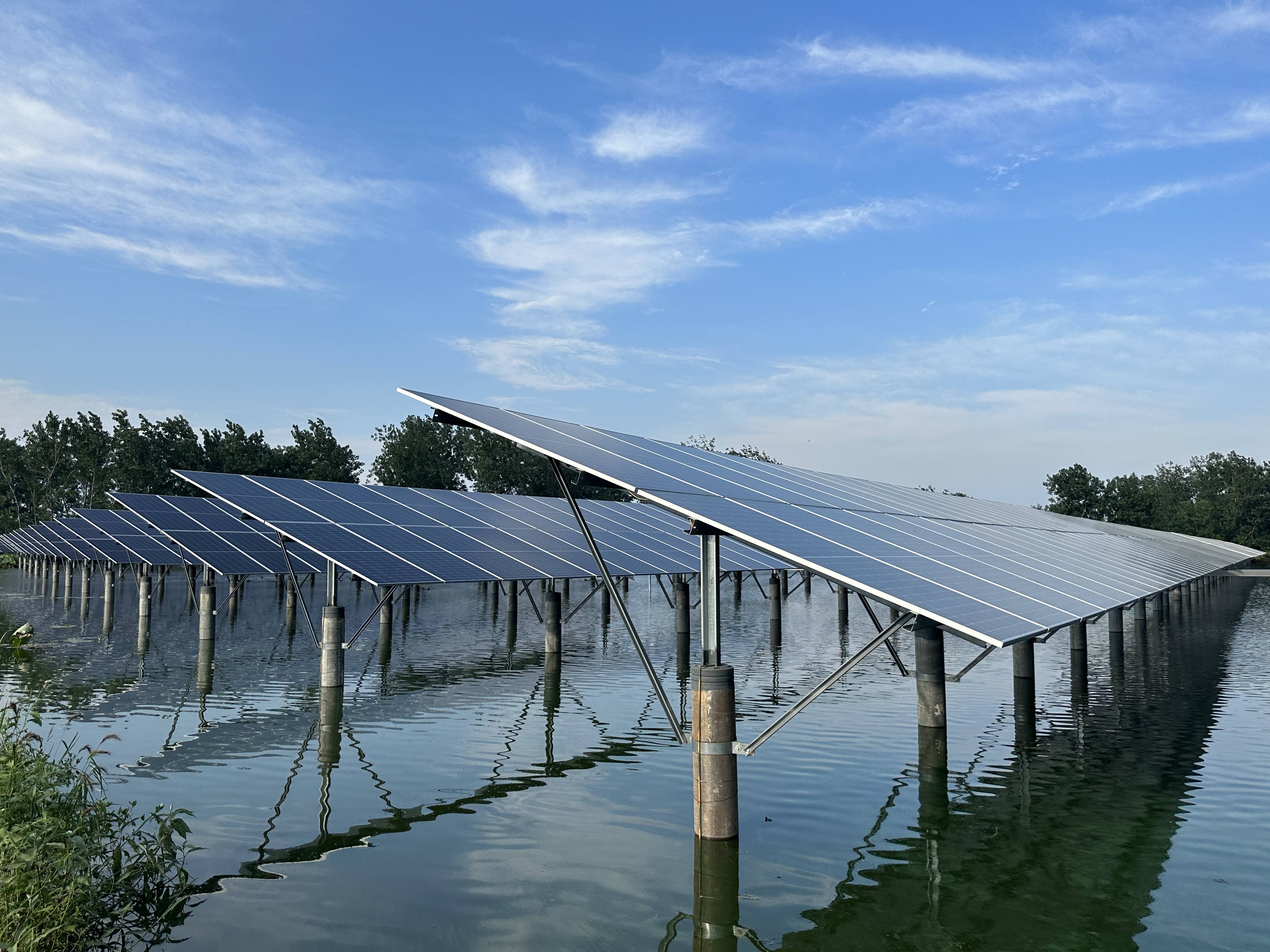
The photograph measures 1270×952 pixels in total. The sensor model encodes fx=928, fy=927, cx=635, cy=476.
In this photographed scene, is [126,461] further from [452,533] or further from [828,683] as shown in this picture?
[828,683]

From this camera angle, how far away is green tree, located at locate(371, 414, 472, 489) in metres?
132

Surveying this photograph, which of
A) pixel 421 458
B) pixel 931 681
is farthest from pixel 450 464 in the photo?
pixel 931 681

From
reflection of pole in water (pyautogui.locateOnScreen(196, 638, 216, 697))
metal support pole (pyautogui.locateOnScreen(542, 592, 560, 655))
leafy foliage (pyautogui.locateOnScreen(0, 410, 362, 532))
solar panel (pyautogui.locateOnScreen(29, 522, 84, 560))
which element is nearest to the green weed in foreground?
reflection of pole in water (pyautogui.locateOnScreen(196, 638, 216, 697))

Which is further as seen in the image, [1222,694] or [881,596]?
[1222,694]

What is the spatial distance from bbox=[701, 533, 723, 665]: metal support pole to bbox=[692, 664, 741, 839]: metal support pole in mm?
252

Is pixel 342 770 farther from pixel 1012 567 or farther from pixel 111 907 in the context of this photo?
pixel 1012 567

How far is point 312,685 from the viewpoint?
2536 centimetres

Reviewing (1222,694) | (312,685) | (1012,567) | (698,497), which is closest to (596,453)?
(698,497)

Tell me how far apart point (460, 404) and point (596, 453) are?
7.98 ft

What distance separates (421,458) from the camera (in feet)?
436

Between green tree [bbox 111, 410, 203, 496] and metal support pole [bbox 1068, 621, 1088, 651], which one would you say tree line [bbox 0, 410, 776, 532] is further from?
metal support pole [bbox 1068, 621, 1088, 651]

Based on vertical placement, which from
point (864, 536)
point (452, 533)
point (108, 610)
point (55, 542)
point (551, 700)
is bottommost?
point (108, 610)

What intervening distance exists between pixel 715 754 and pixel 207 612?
85.3ft

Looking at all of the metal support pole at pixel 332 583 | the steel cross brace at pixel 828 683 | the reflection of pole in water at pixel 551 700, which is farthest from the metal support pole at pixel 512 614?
the steel cross brace at pixel 828 683
